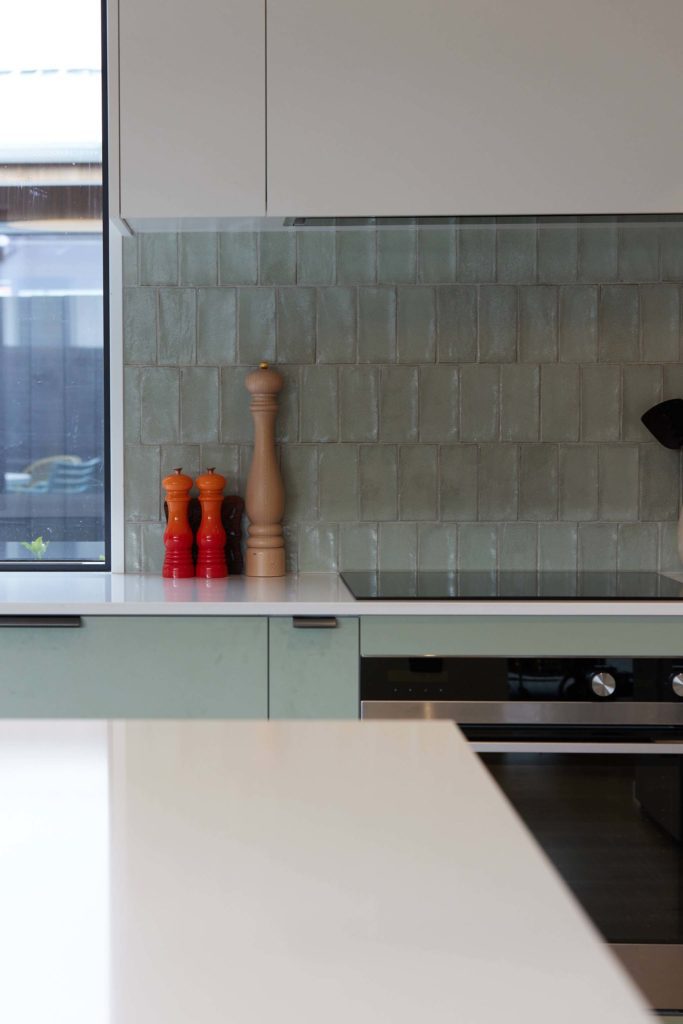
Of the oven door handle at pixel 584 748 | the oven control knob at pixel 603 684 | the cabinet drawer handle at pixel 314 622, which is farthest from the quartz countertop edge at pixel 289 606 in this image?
the oven door handle at pixel 584 748

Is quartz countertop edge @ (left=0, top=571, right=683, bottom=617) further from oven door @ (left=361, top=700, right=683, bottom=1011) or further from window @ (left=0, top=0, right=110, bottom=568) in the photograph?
window @ (left=0, top=0, right=110, bottom=568)

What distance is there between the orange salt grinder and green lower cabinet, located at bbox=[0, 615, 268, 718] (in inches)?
14.7

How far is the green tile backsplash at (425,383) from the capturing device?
2549 millimetres

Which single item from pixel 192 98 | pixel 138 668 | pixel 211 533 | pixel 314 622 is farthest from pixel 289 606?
pixel 192 98

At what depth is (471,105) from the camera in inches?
84.9

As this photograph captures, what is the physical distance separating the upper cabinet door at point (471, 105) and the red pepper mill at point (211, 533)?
0.63m

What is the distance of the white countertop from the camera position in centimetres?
50

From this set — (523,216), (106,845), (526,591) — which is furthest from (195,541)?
(106,845)

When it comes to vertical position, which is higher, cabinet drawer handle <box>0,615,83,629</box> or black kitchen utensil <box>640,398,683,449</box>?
black kitchen utensil <box>640,398,683,449</box>

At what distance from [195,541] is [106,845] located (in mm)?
1819

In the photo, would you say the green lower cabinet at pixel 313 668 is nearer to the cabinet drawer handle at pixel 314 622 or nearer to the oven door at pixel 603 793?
the cabinet drawer handle at pixel 314 622

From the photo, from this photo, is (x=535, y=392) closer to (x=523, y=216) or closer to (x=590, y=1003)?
(x=523, y=216)

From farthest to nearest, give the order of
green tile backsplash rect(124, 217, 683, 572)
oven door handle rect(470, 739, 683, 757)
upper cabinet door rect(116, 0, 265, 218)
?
green tile backsplash rect(124, 217, 683, 572)
upper cabinet door rect(116, 0, 265, 218)
oven door handle rect(470, 739, 683, 757)

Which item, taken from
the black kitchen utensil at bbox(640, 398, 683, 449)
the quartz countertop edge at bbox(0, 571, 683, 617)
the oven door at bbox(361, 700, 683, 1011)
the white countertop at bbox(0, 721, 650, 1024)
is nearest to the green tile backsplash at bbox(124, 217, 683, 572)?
the black kitchen utensil at bbox(640, 398, 683, 449)
